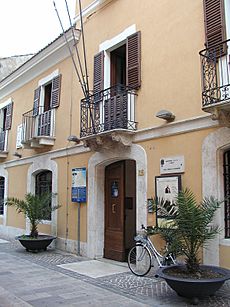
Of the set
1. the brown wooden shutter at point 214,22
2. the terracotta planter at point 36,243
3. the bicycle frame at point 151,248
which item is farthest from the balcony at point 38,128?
the brown wooden shutter at point 214,22

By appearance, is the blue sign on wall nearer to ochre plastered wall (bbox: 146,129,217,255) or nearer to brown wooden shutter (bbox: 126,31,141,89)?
ochre plastered wall (bbox: 146,129,217,255)

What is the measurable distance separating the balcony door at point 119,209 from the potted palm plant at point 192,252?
3587mm

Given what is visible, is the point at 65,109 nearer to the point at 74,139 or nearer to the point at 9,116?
the point at 74,139

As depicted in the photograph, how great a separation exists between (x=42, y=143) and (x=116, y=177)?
3.52 metres

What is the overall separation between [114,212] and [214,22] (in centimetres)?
546

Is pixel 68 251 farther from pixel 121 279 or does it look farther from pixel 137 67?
pixel 137 67

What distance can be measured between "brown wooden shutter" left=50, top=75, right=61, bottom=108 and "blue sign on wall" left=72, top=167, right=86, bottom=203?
2764 mm

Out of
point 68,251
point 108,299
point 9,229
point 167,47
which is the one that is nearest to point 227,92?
point 167,47

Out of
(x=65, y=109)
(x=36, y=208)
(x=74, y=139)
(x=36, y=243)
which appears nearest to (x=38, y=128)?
(x=65, y=109)

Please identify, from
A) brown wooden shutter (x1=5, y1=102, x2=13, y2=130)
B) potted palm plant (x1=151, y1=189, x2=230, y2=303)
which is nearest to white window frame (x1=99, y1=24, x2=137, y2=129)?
potted palm plant (x1=151, y1=189, x2=230, y2=303)

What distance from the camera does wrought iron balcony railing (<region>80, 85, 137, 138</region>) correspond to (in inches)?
350

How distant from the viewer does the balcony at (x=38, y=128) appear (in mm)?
12406

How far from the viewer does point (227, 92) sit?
6.55 m

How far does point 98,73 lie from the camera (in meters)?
10.4
